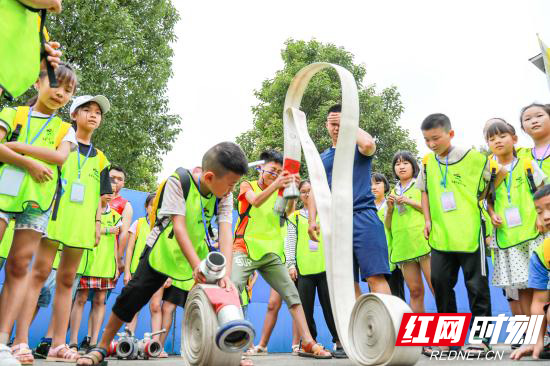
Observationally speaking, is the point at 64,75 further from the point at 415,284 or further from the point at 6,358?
the point at 415,284

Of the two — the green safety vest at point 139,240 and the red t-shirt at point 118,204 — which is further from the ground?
the red t-shirt at point 118,204

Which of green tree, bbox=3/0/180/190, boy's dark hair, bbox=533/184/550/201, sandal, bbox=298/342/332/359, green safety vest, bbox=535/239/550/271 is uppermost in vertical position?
green tree, bbox=3/0/180/190

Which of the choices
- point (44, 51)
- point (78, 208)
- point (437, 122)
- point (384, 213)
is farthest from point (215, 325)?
point (384, 213)

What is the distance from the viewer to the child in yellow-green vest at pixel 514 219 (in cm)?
476

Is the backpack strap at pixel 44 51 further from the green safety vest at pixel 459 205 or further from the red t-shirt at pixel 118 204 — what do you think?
the red t-shirt at pixel 118 204

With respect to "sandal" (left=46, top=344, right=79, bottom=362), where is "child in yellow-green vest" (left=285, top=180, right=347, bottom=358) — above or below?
above

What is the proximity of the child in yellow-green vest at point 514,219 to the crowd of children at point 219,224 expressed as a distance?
10mm

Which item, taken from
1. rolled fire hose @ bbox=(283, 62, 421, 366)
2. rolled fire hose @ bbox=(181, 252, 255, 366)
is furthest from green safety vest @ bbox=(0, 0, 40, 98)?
rolled fire hose @ bbox=(283, 62, 421, 366)

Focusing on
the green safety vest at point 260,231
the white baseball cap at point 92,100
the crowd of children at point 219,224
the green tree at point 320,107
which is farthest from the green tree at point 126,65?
the green safety vest at point 260,231

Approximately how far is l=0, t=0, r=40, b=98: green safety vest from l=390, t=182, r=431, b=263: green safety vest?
430cm

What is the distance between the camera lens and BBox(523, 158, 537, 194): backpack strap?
15.8 feet

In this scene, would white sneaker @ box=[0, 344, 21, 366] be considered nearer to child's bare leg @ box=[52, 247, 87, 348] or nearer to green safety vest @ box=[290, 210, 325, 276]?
child's bare leg @ box=[52, 247, 87, 348]

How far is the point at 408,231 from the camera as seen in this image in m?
5.88

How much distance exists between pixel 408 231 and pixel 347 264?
2.82 meters
